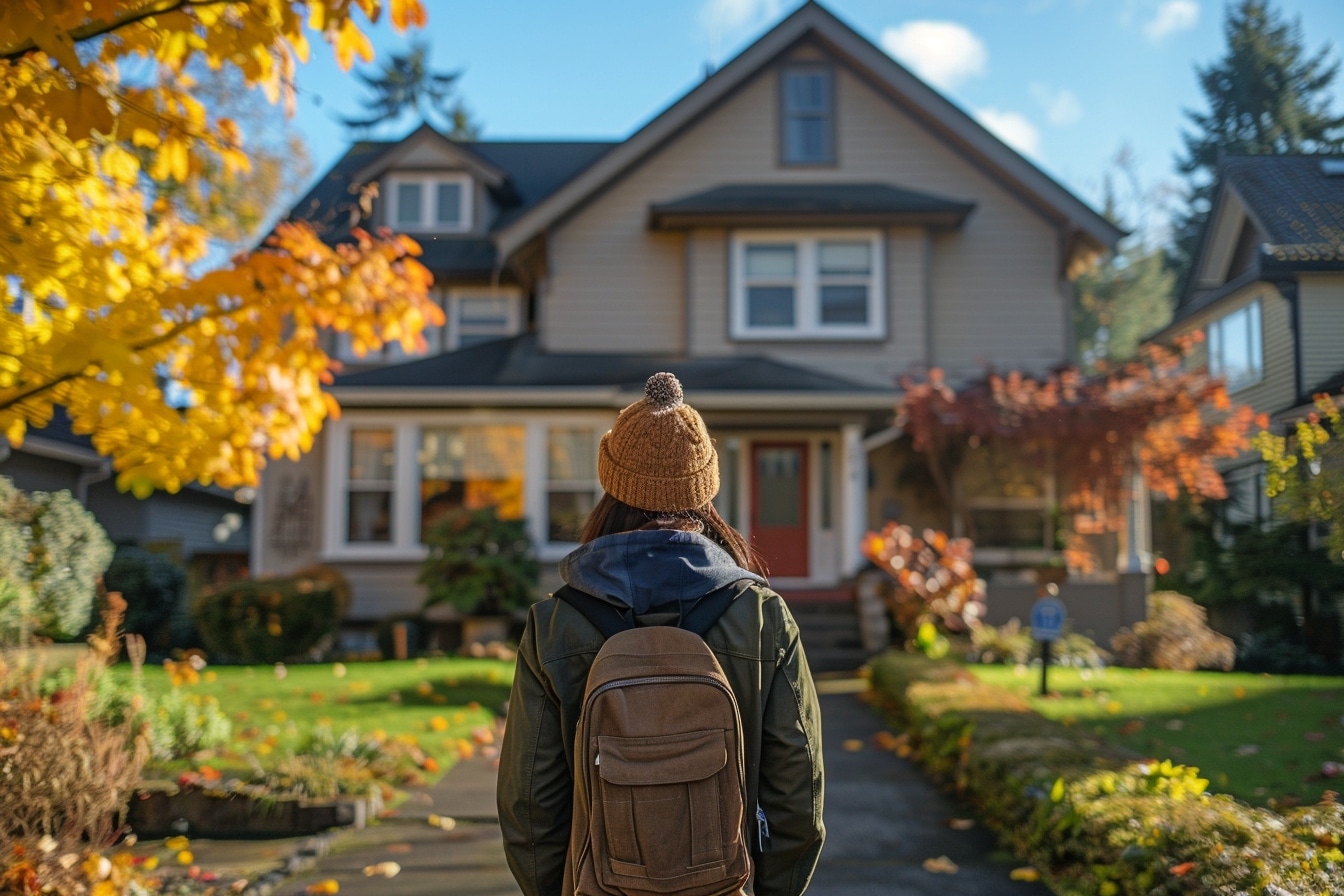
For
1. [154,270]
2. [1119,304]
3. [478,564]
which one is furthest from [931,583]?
[1119,304]

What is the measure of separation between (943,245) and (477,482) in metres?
6.97

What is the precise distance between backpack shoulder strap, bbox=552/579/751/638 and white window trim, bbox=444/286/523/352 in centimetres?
1478

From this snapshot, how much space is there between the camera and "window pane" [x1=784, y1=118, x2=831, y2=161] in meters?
15.2

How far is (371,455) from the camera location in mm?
14828

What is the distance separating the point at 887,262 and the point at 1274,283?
9853 millimetres

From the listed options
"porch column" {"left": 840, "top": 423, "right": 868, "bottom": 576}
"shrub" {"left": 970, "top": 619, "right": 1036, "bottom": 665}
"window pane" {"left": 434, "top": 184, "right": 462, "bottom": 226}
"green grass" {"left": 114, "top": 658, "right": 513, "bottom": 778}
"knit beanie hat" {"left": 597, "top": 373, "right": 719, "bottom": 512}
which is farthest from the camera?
"window pane" {"left": 434, "top": 184, "right": 462, "bottom": 226}

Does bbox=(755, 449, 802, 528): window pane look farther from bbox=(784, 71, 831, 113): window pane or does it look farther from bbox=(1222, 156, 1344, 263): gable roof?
bbox=(1222, 156, 1344, 263): gable roof

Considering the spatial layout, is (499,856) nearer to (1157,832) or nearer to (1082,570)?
(1157,832)

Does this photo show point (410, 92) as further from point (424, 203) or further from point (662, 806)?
point (662, 806)

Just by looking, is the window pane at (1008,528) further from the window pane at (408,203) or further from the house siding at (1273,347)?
the window pane at (408,203)

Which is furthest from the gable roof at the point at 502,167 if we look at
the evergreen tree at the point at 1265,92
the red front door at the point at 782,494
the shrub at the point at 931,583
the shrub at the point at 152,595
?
the evergreen tree at the point at 1265,92

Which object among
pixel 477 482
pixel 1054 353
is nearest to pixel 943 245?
pixel 1054 353

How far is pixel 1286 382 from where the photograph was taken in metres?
4.78

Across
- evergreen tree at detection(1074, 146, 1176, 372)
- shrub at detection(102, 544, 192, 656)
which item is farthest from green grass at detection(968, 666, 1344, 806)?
evergreen tree at detection(1074, 146, 1176, 372)
